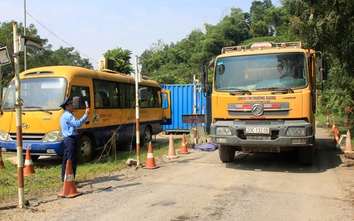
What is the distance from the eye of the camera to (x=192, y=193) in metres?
6.02

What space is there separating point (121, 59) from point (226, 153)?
66.7 feet

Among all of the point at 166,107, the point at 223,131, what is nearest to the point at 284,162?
the point at 223,131

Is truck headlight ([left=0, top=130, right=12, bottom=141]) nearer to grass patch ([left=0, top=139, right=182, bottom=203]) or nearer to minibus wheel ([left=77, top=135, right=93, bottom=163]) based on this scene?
grass patch ([left=0, top=139, right=182, bottom=203])

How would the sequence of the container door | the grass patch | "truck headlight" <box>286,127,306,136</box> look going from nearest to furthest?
the grass patch, "truck headlight" <box>286,127,306,136</box>, the container door

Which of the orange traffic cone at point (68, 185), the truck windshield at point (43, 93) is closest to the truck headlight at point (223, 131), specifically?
the orange traffic cone at point (68, 185)

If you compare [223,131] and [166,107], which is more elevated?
[166,107]

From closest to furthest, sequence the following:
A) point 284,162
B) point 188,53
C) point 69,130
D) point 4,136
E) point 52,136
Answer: point 69,130
point 52,136
point 4,136
point 284,162
point 188,53

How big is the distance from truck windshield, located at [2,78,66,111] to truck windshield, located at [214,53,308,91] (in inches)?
166

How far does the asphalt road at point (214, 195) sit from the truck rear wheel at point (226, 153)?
0.21 m

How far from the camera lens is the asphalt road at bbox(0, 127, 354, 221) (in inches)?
193

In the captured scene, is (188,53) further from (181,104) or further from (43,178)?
(43,178)

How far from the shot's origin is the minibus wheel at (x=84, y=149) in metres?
9.19

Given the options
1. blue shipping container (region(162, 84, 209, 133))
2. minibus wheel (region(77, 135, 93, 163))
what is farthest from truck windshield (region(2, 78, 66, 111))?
blue shipping container (region(162, 84, 209, 133))

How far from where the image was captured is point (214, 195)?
587cm
